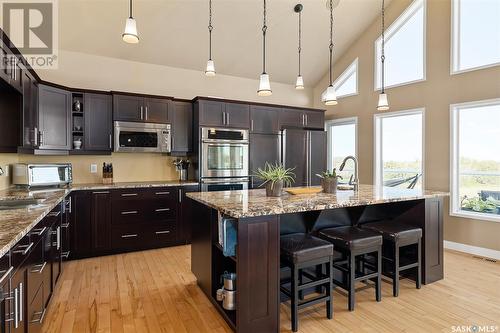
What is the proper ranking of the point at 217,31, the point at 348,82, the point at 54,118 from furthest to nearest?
the point at 348,82, the point at 217,31, the point at 54,118

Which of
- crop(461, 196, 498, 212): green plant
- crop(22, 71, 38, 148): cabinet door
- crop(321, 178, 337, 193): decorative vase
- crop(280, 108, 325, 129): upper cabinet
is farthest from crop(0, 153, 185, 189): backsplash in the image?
crop(461, 196, 498, 212): green plant

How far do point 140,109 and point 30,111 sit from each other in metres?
1.36

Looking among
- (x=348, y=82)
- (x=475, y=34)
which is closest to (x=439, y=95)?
(x=475, y=34)

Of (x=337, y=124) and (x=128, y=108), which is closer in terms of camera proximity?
(x=128, y=108)

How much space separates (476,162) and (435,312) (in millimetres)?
2497

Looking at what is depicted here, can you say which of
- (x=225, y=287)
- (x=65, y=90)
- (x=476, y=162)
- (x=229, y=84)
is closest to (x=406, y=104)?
(x=476, y=162)

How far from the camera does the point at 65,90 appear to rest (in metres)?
3.75

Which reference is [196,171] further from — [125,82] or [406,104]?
[406,104]

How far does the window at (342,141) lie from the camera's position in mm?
5484

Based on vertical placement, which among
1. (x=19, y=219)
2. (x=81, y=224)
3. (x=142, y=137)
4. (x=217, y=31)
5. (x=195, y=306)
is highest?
(x=217, y=31)

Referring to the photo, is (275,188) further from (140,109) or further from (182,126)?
(140,109)

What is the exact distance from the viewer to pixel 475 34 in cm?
388

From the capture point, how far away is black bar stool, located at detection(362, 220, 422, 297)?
266 cm

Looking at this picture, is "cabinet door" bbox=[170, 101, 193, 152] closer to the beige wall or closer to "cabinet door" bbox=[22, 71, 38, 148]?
"cabinet door" bbox=[22, 71, 38, 148]
